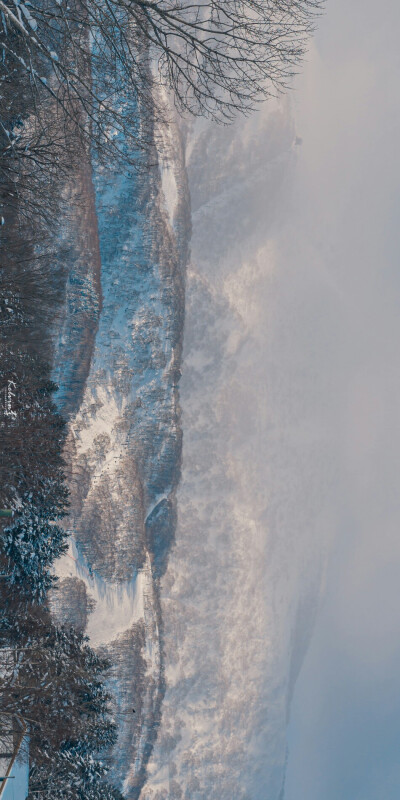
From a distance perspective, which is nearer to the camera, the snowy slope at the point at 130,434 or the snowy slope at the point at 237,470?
the snowy slope at the point at 130,434

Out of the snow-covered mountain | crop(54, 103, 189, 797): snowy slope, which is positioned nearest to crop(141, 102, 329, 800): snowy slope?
the snow-covered mountain

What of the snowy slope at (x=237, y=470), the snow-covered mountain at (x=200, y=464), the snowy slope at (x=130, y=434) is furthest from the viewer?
the snowy slope at (x=237, y=470)

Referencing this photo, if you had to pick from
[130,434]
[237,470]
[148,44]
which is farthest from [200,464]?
[148,44]

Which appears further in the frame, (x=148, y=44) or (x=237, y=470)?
(x=237, y=470)

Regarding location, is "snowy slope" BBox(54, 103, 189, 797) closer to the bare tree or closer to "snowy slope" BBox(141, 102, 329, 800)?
"snowy slope" BBox(141, 102, 329, 800)

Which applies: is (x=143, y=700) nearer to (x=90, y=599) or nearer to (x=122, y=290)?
(x=90, y=599)

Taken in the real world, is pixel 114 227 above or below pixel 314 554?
above

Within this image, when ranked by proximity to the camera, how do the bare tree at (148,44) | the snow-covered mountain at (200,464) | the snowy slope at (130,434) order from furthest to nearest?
1. the snow-covered mountain at (200,464)
2. the snowy slope at (130,434)
3. the bare tree at (148,44)

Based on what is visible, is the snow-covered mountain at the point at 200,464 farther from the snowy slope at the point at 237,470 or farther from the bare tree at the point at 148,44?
the bare tree at the point at 148,44

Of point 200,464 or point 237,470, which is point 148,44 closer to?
point 200,464

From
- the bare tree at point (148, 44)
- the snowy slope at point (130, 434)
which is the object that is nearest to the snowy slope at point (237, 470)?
the snowy slope at point (130, 434)

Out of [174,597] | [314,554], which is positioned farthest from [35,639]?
[314,554]
